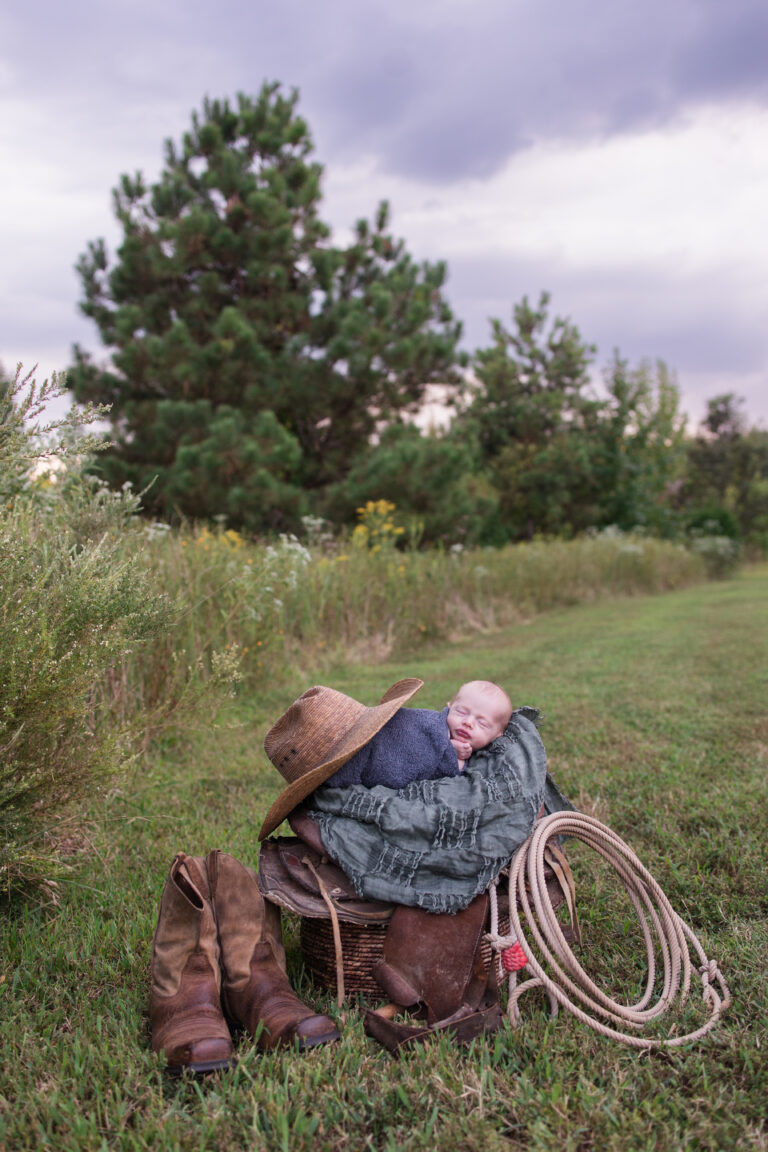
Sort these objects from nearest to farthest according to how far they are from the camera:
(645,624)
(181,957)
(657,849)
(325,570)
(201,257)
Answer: (181,957) < (657,849) < (325,570) < (645,624) < (201,257)

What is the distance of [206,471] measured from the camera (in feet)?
39.7

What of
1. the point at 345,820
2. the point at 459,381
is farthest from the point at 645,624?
the point at 345,820

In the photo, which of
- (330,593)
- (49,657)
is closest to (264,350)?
(330,593)

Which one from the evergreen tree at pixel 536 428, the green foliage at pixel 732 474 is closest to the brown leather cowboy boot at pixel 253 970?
the evergreen tree at pixel 536 428

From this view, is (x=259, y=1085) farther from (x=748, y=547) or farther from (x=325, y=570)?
(x=748, y=547)

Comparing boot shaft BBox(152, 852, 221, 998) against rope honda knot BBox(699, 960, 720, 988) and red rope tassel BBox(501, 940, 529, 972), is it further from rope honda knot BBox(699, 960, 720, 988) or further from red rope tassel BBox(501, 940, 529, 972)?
rope honda knot BBox(699, 960, 720, 988)

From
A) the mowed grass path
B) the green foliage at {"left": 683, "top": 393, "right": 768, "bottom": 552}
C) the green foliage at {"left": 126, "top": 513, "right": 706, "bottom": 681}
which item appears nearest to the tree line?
the green foliage at {"left": 126, "top": 513, "right": 706, "bottom": 681}

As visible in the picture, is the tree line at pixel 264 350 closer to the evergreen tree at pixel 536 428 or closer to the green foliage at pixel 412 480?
the green foliage at pixel 412 480

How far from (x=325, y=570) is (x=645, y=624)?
205 inches

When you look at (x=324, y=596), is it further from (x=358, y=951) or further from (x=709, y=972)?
(x=709, y=972)

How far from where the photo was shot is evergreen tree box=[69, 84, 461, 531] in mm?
12625

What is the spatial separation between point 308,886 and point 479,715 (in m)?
0.71

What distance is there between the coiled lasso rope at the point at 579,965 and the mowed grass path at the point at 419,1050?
0.17ft

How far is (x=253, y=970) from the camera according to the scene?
2.17 meters
